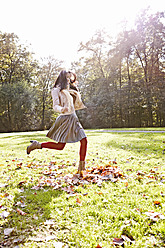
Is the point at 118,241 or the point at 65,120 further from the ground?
the point at 65,120

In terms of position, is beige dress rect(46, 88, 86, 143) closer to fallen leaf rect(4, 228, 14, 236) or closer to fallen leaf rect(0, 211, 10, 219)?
fallen leaf rect(0, 211, 10, 219)

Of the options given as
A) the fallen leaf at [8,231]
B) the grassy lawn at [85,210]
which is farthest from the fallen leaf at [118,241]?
the fallen leaf at [8,231]

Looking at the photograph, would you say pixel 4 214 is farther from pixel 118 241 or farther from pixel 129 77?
pixel 129 77

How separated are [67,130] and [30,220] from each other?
1.67 m

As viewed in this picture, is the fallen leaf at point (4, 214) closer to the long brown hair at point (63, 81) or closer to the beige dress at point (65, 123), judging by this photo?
the beige dress at point (65, 123)

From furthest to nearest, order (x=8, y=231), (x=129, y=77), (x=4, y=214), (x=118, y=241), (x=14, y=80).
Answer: (x=14, y=80)
(x=129, y=77)
(x=4, y=214)
(x=8, y=231)
(x=118, y=241)

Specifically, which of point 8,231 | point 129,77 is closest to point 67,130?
point 8,231

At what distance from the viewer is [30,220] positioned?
206cm

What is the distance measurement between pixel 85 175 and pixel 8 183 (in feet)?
4.63

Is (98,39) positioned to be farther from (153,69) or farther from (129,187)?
(129,187)

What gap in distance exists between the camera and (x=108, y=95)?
24.4m

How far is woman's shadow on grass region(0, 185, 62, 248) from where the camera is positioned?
1747 mm

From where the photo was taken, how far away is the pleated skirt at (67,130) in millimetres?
3350

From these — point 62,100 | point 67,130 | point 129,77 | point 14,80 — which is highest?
point 14,80
